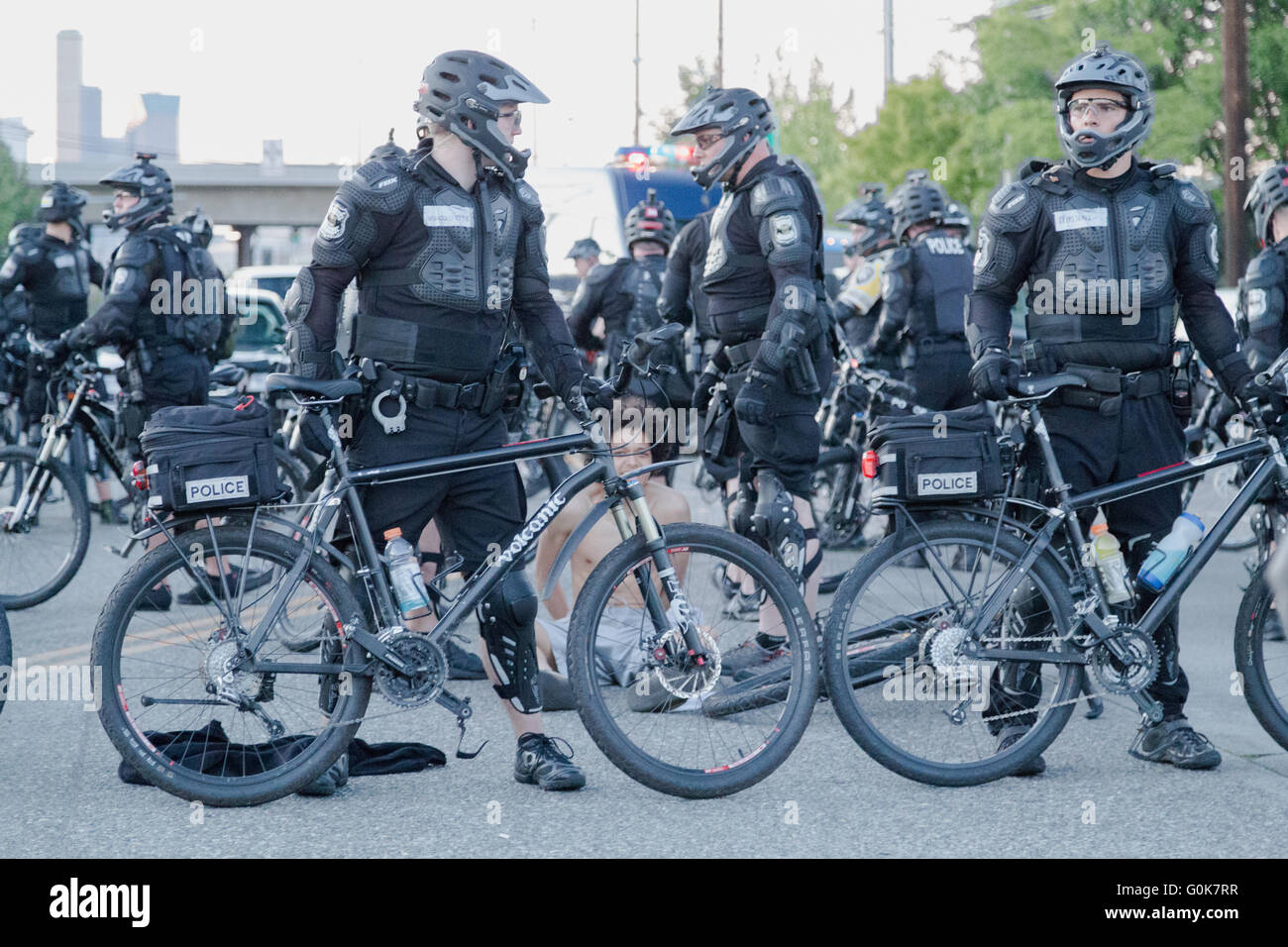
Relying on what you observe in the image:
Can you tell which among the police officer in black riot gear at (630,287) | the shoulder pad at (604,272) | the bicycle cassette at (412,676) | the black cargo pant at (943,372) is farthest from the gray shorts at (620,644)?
the shoulder pad at (604,272)

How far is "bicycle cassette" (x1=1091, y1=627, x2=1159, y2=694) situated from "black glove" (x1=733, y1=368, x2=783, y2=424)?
158 centimetres

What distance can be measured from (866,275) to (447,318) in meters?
5.54

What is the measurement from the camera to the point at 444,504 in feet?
16.9

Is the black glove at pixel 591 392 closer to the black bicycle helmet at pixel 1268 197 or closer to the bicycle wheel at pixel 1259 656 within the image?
the bicycle wheel at pixel 1259 656

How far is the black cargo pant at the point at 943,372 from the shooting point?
956cm

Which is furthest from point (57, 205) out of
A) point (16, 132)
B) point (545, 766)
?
point (16, 132)

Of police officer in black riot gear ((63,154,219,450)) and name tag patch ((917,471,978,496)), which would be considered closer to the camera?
name tag patch ((917,471,978,496))

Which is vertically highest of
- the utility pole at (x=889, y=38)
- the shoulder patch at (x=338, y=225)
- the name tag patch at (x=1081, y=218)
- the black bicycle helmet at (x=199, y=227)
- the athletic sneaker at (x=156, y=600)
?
the utility pole at (x=889, y=38)

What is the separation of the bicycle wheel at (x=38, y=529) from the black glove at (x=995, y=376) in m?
4.87

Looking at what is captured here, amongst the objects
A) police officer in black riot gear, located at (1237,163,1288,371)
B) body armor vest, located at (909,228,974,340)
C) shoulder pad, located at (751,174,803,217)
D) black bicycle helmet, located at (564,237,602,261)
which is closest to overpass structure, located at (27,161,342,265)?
black bicycle helmet, located at (564,237,602,261)

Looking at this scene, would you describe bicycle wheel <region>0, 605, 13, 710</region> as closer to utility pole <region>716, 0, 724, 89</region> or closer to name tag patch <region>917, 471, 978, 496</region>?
name tag patch <region>917, 471, 978, 496</region>

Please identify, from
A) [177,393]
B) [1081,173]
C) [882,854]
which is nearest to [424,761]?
[882,854]

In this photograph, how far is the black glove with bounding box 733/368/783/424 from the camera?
239 inches
